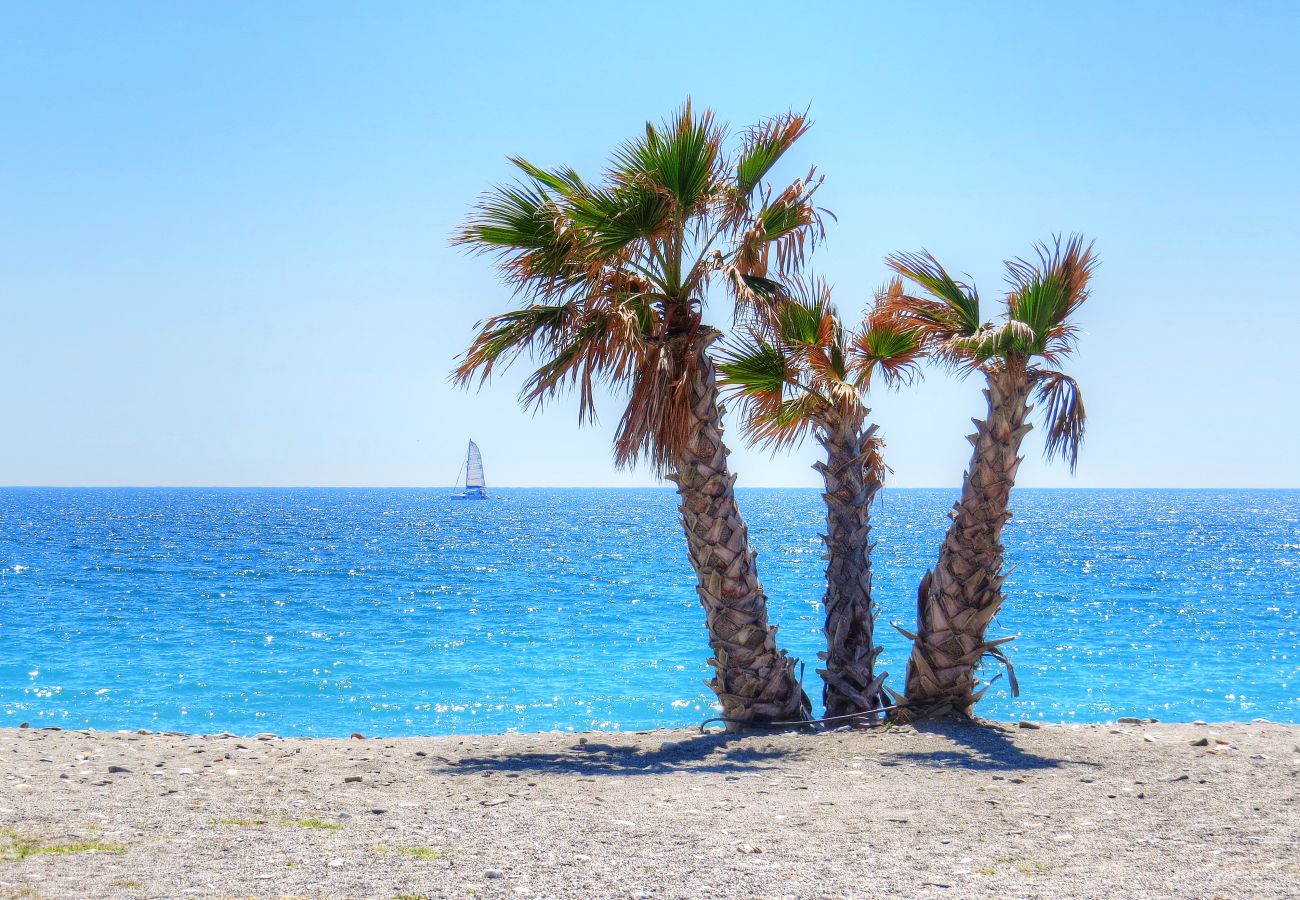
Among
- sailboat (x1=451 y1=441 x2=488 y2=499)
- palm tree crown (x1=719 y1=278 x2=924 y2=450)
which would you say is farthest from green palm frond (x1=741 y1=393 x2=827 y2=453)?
sailboat (x1=451 y1=441 x2=488 y2=499)

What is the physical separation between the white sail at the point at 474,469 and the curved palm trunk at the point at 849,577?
452 ft

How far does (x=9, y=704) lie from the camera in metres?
16.8

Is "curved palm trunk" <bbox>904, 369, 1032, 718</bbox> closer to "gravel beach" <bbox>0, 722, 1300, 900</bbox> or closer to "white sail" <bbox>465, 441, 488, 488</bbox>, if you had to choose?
"gravel beach" <bbox>0, 722, 1300, 900</bbox>

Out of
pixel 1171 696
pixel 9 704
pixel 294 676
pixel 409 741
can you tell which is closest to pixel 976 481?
pixel 409 741

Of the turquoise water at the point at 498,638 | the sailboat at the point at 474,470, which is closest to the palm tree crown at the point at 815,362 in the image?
the turquoise water at the point at 498,638

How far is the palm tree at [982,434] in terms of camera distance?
937 cm

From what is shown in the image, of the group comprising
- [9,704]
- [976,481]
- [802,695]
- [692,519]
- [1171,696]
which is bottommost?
[9,704]

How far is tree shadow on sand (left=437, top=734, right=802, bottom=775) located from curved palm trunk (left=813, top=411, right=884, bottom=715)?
6.24ft

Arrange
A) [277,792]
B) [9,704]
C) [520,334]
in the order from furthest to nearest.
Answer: [9,704] → [520,334] → [277,792]

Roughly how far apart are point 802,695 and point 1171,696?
39.5 feet

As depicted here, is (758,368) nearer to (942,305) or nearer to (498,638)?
(942,305)

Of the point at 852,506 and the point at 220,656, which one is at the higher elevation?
the point at 852,506

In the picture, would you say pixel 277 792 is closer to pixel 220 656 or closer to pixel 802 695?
pixel 802 695

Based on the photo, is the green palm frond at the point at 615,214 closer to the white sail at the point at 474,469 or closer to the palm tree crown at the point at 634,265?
the palm tree crown at the point at 634,265
